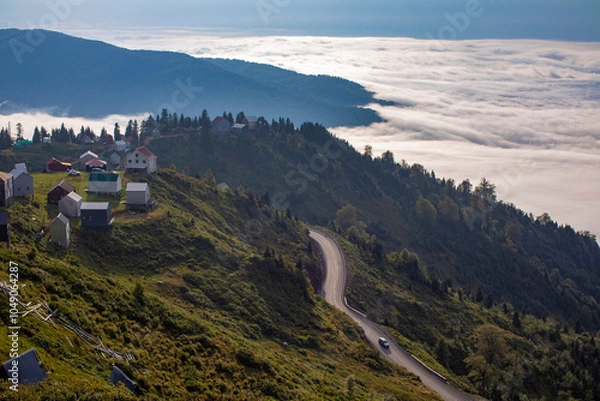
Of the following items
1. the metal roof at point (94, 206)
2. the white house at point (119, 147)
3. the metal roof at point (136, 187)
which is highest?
the metal roof at point (136, 187)

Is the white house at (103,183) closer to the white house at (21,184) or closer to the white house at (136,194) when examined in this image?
the white house at (136,194)

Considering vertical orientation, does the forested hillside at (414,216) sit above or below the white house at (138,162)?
below

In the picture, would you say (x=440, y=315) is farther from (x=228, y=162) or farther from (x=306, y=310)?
(x=228, y=162)

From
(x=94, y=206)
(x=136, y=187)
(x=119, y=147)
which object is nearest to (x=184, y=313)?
(x=94, y=206)

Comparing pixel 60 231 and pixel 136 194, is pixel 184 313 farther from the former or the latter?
pixel 136 194

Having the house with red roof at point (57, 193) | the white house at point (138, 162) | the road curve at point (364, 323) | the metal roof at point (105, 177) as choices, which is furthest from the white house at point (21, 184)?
the road curve at point (364, 323)

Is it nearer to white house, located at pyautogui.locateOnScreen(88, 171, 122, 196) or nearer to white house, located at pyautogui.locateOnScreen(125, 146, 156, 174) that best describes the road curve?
white house, located at pyautogui.locateOnScreen(88, 171, 122, 196)

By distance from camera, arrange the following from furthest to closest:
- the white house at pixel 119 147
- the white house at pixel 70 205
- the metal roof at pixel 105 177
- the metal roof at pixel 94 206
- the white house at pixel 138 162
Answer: the white house at pixel 119 147, the white house at pixel 138 162, the metal roof at pixel 105 177, the white house at pixel 70 205, the metal roof at pixel 94 206
